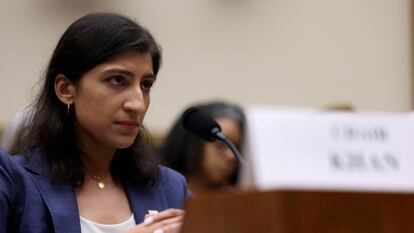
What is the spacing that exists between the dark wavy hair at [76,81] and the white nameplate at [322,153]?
82cm

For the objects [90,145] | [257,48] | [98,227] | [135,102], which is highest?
[257,48]

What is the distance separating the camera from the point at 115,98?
238cm

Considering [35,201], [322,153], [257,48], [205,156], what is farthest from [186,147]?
[322,153]

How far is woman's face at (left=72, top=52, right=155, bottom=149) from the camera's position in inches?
94.2

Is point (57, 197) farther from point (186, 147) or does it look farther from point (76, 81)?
point (186, 147)

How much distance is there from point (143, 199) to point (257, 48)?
2.85 meters

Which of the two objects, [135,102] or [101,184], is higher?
[135,102]

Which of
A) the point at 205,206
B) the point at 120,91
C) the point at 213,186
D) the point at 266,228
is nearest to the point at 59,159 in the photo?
the point at 120,91

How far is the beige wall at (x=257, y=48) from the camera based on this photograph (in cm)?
494

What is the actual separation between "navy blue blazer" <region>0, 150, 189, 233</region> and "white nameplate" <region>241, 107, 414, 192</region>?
2.26 feet

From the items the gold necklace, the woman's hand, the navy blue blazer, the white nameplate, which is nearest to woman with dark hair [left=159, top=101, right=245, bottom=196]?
the gold necklace

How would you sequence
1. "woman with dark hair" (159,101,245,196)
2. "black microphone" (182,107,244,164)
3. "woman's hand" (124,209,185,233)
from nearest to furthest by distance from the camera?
"woman's hand" (124,209,185,233) → "black microphone" (182,107,244,164) → "woman with dark hair" (159,101,245,196)

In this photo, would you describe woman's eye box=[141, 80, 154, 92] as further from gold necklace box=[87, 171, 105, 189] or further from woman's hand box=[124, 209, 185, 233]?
woman's hand box=[124, 209, 185, 233]

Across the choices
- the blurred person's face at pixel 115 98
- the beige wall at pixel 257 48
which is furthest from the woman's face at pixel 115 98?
the beige wall at pixel 257 48
